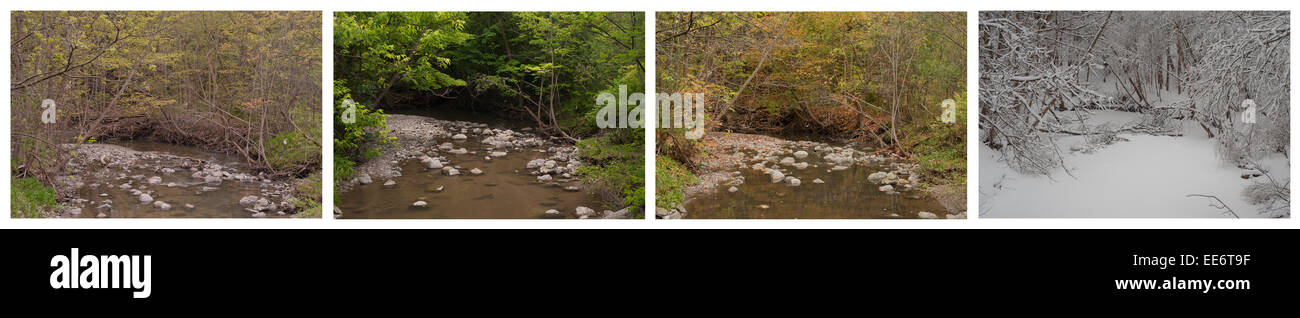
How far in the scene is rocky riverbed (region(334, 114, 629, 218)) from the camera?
5027 millimetres

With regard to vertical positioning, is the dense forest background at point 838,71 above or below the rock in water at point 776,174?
above

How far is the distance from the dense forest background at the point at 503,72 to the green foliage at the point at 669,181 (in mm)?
119

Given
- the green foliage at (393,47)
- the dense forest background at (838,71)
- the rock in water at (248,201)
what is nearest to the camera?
the green foliage at (393,47)

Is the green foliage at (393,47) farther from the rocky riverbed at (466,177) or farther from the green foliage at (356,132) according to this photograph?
the rocky riverbed at (466,177)

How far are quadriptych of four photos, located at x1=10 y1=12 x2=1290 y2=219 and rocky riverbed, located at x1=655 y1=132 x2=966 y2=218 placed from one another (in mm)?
13

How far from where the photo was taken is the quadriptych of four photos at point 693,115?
A: 507 centimetres

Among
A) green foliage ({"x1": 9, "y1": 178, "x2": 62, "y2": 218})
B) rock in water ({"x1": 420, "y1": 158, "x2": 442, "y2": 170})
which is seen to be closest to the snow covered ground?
rock in water ({"x1": 420, "y1": 158, "x2": 442, "y2": 170})

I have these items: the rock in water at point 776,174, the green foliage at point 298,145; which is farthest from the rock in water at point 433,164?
the rock in water at point 776,174

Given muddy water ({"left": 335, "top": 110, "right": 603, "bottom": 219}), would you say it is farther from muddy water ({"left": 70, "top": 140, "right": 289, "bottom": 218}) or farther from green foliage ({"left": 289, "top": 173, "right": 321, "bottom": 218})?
muddy water ({"left": 70, "top": 140, "right": 289, "bottom": 218})

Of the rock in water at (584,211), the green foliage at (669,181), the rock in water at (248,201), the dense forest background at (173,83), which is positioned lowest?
the rock in water at (584,211)

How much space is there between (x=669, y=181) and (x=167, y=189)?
3315mm

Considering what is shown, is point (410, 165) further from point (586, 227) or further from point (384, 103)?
point (586, 227)
